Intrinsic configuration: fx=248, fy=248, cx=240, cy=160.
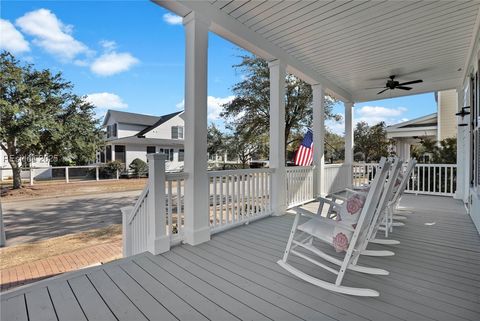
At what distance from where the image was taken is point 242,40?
3.56m

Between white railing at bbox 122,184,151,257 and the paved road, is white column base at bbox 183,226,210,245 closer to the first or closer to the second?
white railing at bbox 122,184,151,257

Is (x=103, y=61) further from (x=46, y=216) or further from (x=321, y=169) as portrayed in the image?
(x=321, y=169)

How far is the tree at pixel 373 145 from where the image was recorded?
15.8m

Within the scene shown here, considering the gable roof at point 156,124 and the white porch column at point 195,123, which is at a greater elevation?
the gable roof at point 156,124

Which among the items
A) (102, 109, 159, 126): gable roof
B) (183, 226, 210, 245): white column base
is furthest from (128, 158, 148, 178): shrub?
(183, 226, 210, 245): white column base

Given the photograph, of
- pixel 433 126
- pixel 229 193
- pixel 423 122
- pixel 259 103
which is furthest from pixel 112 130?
pixel 433 126

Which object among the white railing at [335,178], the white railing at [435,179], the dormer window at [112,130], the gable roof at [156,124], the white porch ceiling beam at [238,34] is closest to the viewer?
the white porch ceiling beam at [238,34]

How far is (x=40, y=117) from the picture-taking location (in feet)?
37.4

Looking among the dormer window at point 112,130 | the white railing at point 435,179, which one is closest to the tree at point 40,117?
the dormer window at point 112,130

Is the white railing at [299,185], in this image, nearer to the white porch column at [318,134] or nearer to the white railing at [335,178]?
the white porch column at [318,134]

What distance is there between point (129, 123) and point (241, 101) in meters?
14.0

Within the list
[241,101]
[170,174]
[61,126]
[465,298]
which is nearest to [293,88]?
[241,101]

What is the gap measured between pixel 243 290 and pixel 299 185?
3465mm

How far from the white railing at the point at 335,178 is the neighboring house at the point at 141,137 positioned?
1492cm
